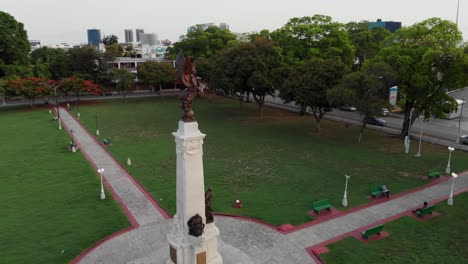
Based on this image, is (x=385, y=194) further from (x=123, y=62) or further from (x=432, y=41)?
(x=123, y=62)

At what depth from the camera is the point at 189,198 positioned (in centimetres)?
1214

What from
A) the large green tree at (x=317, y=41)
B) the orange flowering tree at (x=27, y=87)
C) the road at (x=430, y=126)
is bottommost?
the road at (x=430, y=126)

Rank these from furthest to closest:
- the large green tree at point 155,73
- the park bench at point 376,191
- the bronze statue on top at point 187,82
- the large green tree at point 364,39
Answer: the large green tree at point 155,73 < the large green tree at point 364,39 < the park bench at point 376,191 < the bronze statue on top at point 187,82

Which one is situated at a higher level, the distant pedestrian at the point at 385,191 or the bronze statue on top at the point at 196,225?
the bronze statue on top at the point at 196,225

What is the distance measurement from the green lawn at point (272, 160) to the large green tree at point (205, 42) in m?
24.4

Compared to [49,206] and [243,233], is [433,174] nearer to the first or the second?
[243,233]

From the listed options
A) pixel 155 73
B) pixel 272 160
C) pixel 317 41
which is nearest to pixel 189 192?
pixel 272 160

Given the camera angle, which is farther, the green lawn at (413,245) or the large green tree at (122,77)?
the large green tree at (122,77)

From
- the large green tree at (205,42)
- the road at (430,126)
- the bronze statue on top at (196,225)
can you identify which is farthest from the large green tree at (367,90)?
the large green tree at (205,42)

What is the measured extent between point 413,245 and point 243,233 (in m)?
7.71

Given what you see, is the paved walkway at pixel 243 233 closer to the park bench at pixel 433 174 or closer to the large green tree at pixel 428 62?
the park bench at pixel 433 174

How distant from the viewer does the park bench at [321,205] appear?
18.1m

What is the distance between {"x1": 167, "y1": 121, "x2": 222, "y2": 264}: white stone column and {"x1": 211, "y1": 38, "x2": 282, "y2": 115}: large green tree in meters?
27.6

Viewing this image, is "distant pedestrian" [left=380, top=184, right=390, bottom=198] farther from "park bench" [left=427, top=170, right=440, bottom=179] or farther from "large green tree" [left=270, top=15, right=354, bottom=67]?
"large green tree" [left=270, top=15, right=354, bottom=67]
